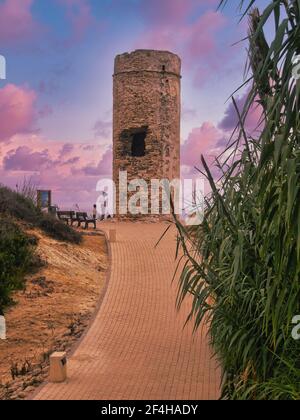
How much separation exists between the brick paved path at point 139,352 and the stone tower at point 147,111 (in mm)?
11793

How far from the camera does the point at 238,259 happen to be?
17.1ft

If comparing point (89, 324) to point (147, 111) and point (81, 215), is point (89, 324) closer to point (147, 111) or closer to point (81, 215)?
point (81, 215)

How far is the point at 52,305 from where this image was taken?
12.1 metres

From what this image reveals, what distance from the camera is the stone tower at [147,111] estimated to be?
85.5 ft

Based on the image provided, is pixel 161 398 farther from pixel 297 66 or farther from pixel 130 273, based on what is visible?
pixel 130 273

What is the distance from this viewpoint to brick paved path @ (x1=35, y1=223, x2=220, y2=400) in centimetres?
748

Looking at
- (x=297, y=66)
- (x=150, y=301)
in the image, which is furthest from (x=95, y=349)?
(x=297, y=66)

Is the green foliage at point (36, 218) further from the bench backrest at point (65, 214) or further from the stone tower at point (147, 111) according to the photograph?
the stone tower at point (147, 111)

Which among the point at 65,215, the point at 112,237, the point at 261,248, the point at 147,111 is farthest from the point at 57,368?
the point at 147,111

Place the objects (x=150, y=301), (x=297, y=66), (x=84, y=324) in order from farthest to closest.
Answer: (x=150, y=301), (x=84, y=324), (x=297, y=66)

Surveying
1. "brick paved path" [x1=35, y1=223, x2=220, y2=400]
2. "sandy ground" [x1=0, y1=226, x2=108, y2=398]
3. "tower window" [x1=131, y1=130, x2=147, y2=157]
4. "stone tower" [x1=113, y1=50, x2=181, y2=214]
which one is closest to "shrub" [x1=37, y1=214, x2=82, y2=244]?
"sandy ground" [x1=0, y1=226, x2=108, y2=398]

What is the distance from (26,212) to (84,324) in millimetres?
8456

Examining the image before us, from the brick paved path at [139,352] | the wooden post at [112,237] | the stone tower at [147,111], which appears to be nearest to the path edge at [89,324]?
the brick paved path at [139,352]

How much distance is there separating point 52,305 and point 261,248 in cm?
754
